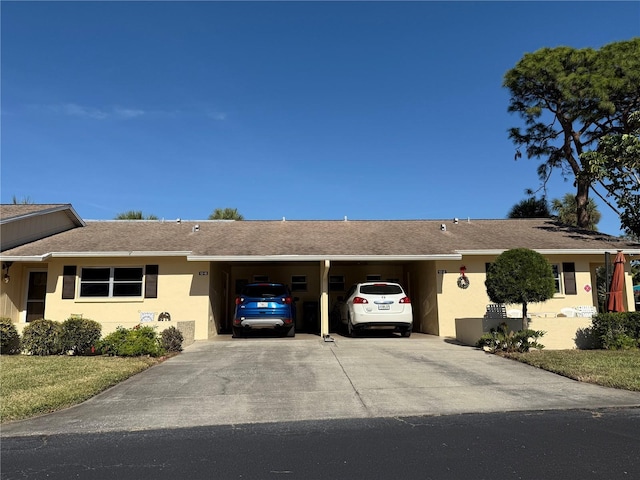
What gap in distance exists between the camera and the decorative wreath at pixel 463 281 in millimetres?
15352

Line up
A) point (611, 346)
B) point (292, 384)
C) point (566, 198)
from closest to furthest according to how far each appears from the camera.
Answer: point (292, 384), point (611, 346), point (566, 198)

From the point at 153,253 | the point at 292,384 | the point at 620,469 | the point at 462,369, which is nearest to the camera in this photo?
the point at 620,469

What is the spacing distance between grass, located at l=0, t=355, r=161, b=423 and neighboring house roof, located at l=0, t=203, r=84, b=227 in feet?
18.9

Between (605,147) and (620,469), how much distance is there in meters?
15.4

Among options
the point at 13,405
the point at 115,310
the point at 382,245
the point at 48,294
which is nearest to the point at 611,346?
the point at 382,245

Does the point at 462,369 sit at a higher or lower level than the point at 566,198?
lower

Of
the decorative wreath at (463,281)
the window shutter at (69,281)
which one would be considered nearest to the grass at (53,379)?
the window shutter at (69,281)

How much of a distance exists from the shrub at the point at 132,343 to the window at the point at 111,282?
4.20 m

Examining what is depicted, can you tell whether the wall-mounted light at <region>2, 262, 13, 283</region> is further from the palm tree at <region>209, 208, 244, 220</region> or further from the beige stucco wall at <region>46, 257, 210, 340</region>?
the palm tree at <region>209, 208, 244, 220</region>

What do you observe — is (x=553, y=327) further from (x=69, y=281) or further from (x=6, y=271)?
(x=6, y=271)

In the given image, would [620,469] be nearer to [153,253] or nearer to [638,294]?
[153,253]

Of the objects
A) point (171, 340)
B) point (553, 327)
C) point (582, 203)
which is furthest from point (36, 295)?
point (582, 203)

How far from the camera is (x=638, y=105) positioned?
Result: 20875 mm

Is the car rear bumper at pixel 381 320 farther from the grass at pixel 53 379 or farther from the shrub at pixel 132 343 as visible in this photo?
the grass at pixel 53 379
